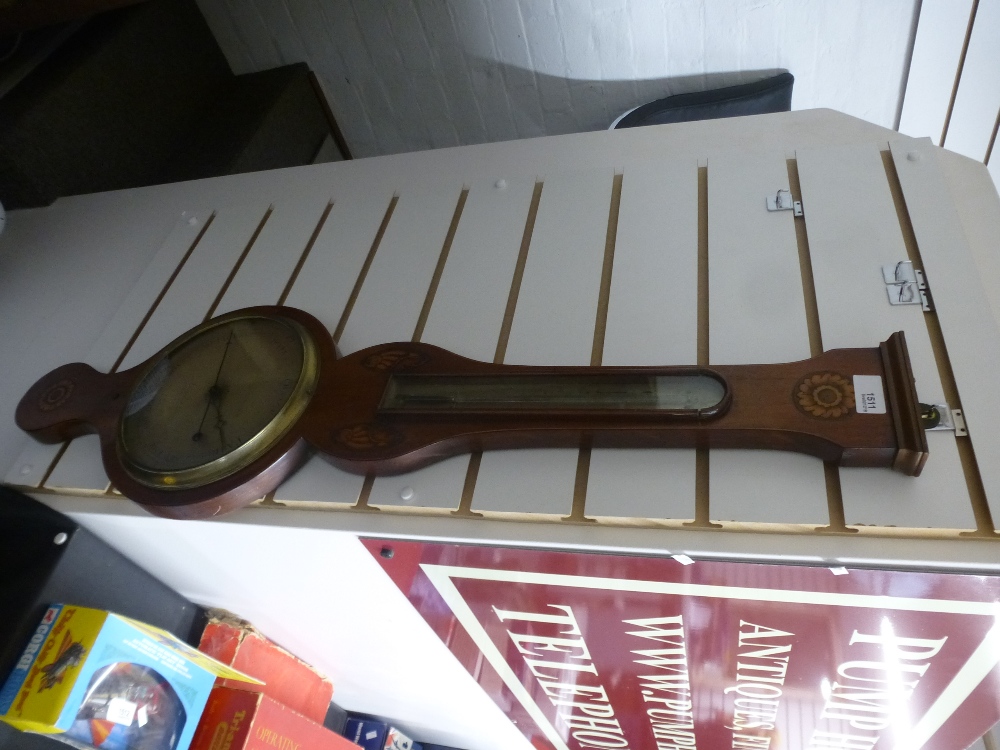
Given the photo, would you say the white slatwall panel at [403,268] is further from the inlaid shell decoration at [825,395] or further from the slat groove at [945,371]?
the slat groove at [945,371]

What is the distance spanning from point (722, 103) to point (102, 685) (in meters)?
1.82

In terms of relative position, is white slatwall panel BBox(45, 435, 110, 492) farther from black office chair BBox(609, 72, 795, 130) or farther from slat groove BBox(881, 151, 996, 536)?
black office chair BBox(609, 72, 795, 130)

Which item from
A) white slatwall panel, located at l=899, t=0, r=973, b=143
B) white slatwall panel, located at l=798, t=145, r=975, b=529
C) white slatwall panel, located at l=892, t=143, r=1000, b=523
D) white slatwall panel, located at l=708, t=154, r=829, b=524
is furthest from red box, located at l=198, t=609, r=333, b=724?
white slatwall panel, located at l=899, t=0, r=973, b=143

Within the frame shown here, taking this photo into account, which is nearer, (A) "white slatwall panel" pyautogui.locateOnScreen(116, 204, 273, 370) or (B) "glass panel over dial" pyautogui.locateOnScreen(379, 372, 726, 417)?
(B) "glass panel over dial" pyautogui.locateOnScreen(379, 372, 726, 417)

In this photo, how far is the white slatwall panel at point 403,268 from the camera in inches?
48.0

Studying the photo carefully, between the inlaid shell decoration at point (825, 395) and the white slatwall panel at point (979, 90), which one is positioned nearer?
the inlaid shell decoration at point (825, 395)

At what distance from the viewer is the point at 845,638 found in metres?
0.96

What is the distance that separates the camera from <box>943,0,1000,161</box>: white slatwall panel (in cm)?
165

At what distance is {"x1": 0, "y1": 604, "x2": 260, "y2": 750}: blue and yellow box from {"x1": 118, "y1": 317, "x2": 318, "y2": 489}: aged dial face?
247 millimetres

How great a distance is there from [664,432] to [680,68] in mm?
1479

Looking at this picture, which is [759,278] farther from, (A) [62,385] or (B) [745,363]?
(A) [62,385]

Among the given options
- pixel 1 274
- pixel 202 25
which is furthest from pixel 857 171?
pixel 202 25

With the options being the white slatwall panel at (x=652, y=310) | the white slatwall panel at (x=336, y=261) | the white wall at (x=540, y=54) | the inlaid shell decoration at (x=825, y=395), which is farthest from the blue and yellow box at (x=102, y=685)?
the white wall at (x=540, y=54)

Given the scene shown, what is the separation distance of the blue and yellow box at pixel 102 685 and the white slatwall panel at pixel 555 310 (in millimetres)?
588
